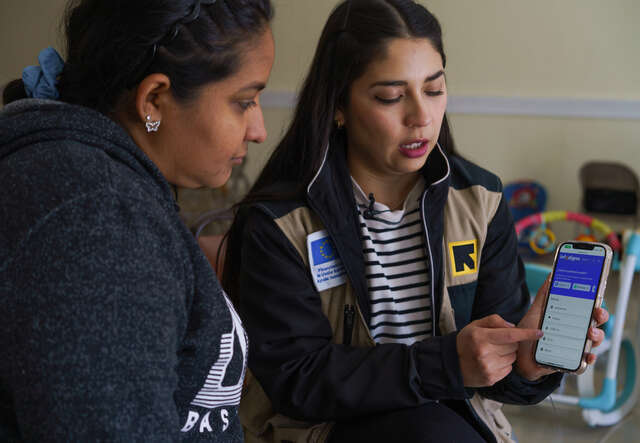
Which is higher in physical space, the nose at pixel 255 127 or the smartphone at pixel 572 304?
the nose at pixel 255 127

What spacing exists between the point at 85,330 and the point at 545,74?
292 cm

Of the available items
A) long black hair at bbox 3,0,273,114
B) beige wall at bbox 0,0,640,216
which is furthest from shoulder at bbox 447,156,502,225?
beige wall at bbox 0,0,640,216

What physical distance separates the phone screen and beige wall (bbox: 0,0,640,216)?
2023mm

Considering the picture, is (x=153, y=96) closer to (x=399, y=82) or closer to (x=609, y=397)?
(x=399, y=82)

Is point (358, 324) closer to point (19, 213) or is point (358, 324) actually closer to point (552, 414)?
point (19, 213)

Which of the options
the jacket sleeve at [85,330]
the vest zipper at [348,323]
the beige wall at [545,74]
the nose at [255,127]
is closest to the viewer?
the jacket sleeve at [85,330]

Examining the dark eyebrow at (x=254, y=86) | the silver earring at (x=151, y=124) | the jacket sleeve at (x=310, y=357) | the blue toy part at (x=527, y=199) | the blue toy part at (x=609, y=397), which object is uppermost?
the dark eyebrow at (x=254, y=86)

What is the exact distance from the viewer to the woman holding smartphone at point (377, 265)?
1156mm

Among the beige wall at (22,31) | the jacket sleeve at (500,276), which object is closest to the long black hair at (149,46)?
the jacket sleeve at (500,276)

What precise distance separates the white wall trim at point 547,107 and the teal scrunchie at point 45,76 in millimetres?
2270

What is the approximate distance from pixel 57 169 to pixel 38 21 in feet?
13.5

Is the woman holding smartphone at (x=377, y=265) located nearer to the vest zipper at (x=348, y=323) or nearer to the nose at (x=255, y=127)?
the vest zipper at (x=348, y=323)

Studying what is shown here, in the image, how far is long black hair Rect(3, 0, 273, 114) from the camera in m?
0.76

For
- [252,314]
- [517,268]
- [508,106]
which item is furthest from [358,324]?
[508,106]
